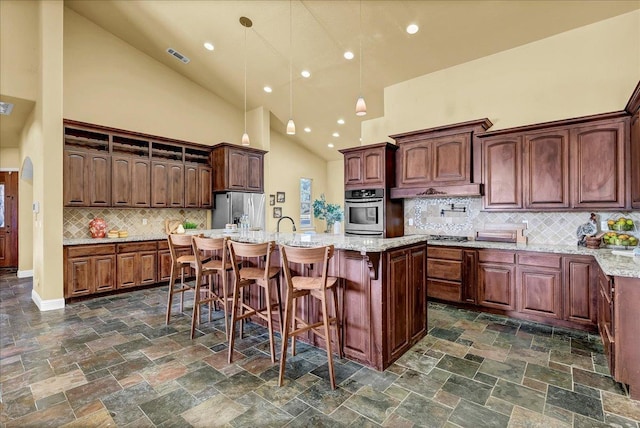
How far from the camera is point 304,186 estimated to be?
9883mm

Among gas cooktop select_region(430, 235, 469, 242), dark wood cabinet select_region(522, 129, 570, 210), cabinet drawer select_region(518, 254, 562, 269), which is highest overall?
dark wood cabinet select_region(522, 129, 570, 210)

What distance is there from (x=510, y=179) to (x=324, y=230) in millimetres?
6994

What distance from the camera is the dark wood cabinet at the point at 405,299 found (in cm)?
265

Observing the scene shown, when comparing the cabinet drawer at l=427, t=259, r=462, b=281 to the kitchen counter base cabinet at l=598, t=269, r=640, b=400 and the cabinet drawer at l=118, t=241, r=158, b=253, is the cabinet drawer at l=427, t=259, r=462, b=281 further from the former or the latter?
the cabinet drawer at l=118, t=241, r=158, b=253

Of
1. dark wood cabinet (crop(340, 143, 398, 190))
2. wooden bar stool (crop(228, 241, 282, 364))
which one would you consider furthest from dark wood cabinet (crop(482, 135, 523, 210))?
wooden bar stool (crop(228, 241, 282, 364))

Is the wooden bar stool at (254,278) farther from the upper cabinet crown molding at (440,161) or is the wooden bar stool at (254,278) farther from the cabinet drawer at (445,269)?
the upper cabinet crown molding at (440,161)

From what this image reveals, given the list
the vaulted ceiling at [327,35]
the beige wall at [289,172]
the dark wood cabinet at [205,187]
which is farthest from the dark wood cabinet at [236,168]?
the vaulted ceiling at [327,35]

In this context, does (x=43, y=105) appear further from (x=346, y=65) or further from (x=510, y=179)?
(x=510, y=179)

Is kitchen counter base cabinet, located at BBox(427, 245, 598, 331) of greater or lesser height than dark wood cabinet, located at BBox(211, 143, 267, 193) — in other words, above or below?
below

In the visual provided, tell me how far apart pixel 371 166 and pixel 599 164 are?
2758 millimetres

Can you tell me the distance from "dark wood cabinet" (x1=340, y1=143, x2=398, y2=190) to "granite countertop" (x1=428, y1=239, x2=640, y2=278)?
1.21 m

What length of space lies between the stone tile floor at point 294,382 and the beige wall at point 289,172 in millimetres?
5322

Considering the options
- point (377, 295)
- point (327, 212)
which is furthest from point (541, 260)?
point (327, 212)

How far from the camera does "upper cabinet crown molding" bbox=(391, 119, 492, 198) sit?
4180 mm
